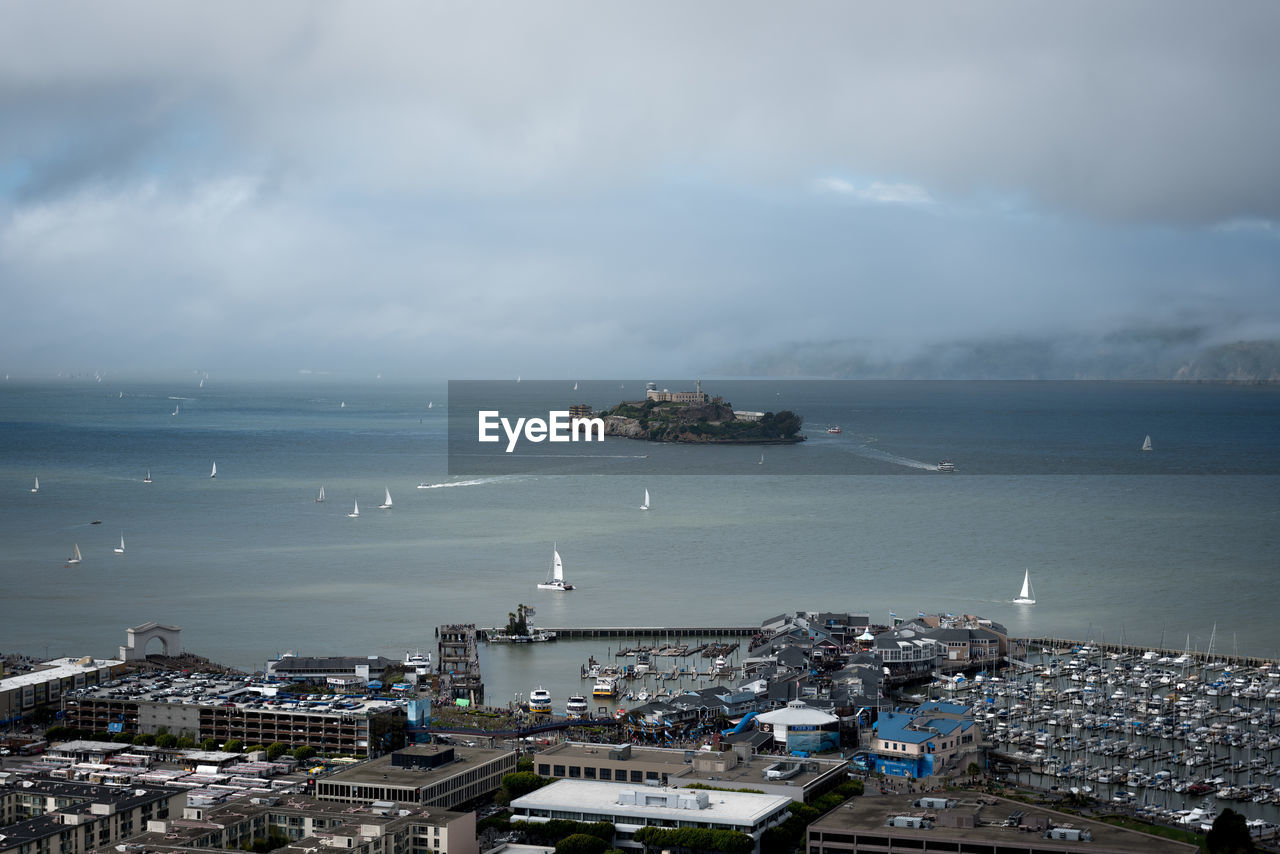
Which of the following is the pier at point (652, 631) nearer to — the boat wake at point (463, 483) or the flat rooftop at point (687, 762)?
the flat rooftop at point (687, 762)

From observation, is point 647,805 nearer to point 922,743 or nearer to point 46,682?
point 922,743

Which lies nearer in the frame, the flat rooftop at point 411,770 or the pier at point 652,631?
the flat rooftop at point 411,770

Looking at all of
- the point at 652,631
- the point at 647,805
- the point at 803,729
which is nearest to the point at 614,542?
the point at 652,631

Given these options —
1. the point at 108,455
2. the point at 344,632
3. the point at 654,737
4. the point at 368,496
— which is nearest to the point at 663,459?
the point at 368,496

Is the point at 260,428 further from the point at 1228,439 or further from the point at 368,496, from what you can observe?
the point at 1228,439

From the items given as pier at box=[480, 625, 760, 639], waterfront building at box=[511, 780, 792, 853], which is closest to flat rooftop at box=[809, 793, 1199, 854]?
waterfront building at box=[511, 780, 792, 853]

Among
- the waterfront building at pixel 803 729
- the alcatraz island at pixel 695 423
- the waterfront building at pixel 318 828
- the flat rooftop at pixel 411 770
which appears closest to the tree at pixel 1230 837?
the waterfront building at pixel 803 729
